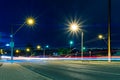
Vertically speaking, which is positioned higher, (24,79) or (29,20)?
(29,20)

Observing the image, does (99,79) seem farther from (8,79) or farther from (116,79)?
(8,79)

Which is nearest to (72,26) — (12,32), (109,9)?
(109,9)

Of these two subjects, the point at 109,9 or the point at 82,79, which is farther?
the point at 109,9

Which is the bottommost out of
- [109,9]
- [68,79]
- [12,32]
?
[68,79]

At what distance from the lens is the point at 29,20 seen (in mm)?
38094

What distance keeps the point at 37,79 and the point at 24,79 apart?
775mm

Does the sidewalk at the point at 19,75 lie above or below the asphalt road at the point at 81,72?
above

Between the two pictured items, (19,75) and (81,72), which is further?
(81,72)

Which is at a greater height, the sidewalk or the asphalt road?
the sidewalk

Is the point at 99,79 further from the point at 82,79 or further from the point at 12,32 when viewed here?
the point at 12,32

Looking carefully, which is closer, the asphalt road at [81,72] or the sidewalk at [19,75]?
the sidewalk at [19,75]

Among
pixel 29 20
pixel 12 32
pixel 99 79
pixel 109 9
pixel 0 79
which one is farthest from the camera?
pixel 109 9

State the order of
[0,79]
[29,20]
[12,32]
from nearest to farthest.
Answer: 1. [0,79]
2. [29,20]
3. [12,32]

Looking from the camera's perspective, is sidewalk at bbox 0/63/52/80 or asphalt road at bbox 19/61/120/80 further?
asphalt road at bbox 19/61/120/80
